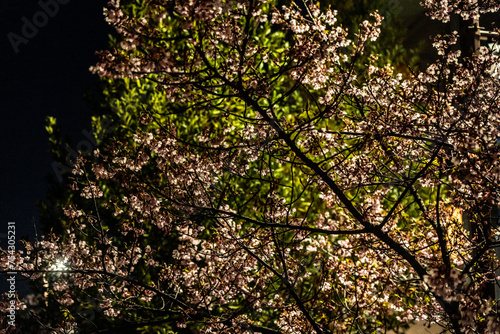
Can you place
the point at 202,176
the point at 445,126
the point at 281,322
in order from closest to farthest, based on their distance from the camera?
the point at 445,126
the point at 202,176
the point at 281,322

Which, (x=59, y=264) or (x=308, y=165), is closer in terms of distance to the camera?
(x=308, y=165)

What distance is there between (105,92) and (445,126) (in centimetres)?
933

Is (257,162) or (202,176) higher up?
(257,162)

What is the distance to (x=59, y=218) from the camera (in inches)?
478

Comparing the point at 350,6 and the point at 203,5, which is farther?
the point at 350,6

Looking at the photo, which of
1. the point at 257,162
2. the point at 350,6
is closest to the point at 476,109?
the point at 257,162

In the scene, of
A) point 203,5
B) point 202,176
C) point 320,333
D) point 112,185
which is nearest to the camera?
point 203,5

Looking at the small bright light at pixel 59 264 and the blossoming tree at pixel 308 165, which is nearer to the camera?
the blossoming tree at pixel 308 165

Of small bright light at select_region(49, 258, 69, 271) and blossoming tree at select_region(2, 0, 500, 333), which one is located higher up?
blossoming tree at select_region(2, 0, 500, 333)

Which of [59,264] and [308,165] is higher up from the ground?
[308,165]

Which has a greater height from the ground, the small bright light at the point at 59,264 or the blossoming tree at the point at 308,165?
the blossoming tree at the point at 308,165

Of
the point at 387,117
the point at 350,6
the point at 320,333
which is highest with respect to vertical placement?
the point at 350,6

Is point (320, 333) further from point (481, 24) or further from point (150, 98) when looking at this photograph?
point (481, 24)

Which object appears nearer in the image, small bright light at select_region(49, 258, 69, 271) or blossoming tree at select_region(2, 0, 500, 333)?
blossoming tree at select_region(2, 0, 500, 333)
